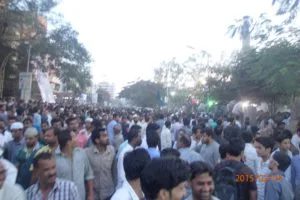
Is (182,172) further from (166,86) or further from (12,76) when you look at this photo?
(166,86)

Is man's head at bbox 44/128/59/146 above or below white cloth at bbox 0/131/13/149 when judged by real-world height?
above

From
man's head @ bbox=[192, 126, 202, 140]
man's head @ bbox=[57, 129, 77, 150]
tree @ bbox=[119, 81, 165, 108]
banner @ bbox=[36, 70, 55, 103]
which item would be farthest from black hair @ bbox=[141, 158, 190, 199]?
tree @ bbox=[119, 81, 165, 108]

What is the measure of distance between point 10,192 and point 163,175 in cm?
159

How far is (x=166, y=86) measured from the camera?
198 feet

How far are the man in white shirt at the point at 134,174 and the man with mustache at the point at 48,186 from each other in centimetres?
62

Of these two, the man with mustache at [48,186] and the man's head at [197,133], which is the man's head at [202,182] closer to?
the man with mustache at [48,186]

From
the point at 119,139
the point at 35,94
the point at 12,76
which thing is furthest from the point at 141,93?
the point at 119,139

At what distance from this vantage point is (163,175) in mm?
2334

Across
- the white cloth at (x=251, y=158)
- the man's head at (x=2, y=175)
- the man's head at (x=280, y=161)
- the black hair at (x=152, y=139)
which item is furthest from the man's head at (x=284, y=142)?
the man's head at (x=2, y=175)

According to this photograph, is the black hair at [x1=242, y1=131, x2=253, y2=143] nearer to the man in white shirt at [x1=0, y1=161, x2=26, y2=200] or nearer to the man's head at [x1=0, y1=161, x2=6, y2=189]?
the man in white shirt at [x1=0, y1=161, x2=26, y2=200]

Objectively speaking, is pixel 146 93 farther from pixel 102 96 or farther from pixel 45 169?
pixel 45 169

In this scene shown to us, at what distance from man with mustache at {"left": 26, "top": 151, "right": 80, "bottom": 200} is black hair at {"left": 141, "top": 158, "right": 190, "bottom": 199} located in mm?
1376

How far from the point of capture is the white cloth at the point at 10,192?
308 centimetres

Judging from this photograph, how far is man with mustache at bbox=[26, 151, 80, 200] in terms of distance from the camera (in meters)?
3.46
